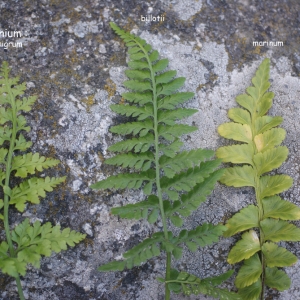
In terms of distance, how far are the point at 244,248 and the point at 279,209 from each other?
0.31m

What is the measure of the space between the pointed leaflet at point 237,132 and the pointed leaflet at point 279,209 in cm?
38

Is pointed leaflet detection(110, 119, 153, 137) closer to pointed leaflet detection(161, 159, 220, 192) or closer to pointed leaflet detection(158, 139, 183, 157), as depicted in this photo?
pointed leaflet detection(158, 139, 183, 157)

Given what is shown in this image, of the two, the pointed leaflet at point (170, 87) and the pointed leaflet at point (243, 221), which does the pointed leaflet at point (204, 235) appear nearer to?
the pointed leaflet at point (243, 221)

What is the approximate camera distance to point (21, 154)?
2.44 meters

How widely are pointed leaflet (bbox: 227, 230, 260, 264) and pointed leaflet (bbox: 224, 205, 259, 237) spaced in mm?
62

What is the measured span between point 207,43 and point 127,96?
767 millimetres

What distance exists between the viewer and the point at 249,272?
2404 millimetres

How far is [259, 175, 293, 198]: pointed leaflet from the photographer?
2445 mm

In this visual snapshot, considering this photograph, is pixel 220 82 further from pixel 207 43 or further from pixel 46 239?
pixel 46 239

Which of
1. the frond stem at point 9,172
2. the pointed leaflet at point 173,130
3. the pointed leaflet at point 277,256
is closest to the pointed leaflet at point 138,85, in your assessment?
the pointed leaflet at point 173,130

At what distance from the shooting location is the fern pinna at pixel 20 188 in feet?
6.96

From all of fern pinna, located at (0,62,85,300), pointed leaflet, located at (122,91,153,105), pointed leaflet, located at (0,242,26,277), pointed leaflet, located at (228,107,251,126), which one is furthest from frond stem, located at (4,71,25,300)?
pointed leaflet, located at (228,107,251,126)

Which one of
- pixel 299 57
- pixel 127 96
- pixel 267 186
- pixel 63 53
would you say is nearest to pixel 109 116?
pixel 127 96

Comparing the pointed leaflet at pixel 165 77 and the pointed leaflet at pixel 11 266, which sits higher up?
the pointed leaflet at pixel 165 77
